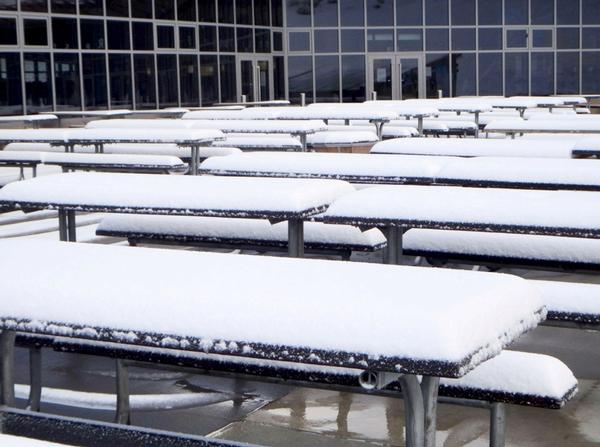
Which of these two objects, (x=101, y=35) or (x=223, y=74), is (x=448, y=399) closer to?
(x=101, y=35)

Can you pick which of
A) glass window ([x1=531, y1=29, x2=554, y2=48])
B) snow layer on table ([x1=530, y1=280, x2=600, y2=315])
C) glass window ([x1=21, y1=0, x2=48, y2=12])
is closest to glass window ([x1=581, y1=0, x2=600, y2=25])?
glass window ([x1=531, y1=29, x2=554, y2=48])

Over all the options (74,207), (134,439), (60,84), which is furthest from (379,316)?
(60,84)

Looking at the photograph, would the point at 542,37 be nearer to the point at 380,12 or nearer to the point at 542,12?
the point at 542,12

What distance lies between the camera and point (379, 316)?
2.34m

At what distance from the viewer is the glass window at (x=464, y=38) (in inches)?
A: 1266

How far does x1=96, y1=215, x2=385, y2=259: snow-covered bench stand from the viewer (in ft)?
19.2

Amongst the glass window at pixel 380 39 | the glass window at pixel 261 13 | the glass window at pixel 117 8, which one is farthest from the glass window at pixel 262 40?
the glass window at pixel 117 8

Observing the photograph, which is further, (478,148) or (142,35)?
(142,35)

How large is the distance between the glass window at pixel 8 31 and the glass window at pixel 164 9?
506cm

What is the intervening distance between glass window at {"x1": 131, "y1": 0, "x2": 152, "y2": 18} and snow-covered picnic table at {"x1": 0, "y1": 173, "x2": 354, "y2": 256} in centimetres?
2042

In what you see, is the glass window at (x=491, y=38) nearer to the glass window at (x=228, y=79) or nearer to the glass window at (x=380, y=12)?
the glass window at (x=380, y=12)

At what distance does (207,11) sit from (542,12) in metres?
10.8

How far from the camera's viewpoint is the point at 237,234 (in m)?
6.20

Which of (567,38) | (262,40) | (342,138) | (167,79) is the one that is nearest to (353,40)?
(262,40)
